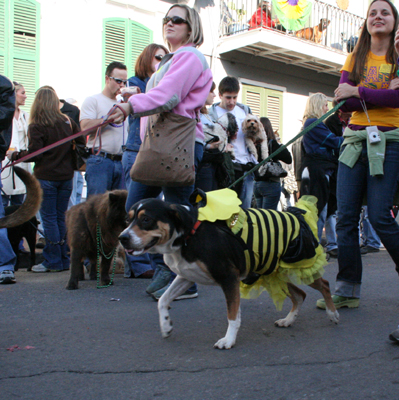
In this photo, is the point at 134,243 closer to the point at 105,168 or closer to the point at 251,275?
the point at 251,275

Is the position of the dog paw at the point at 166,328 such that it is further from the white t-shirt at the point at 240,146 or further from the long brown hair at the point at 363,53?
the white t-shirt at the point at 240,146

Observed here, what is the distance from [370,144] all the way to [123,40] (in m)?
10.4

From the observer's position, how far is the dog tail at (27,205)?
3039mm

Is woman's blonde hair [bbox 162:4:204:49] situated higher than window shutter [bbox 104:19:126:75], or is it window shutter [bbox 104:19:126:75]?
window shutter [bbox 104:19:126:75]

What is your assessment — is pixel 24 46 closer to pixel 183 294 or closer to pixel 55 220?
pixel 55 220

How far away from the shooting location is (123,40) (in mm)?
12844

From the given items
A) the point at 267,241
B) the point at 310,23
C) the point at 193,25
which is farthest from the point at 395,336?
the point at 310,23

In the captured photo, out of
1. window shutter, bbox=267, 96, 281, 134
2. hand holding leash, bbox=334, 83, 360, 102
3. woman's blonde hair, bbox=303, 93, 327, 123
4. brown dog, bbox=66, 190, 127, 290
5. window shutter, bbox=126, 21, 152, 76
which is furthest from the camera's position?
window shutter, bbox=267, 96, 281, 134

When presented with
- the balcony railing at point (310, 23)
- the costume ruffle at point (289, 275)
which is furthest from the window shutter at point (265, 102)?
the costume ruffle at point (289, 275)

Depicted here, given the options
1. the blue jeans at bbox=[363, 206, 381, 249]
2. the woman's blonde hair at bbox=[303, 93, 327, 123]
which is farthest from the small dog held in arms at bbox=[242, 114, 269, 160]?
the blue jeans at bbox=[363, 206, 381, 249]

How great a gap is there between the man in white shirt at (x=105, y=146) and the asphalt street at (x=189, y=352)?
1.59 m

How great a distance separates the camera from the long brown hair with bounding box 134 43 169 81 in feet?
17.3

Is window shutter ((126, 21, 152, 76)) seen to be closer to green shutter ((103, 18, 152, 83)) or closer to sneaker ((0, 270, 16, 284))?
green shutter ((103, 18, 152, 83))

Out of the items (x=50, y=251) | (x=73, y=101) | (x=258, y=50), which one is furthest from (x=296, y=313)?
(x=258, y=50)
